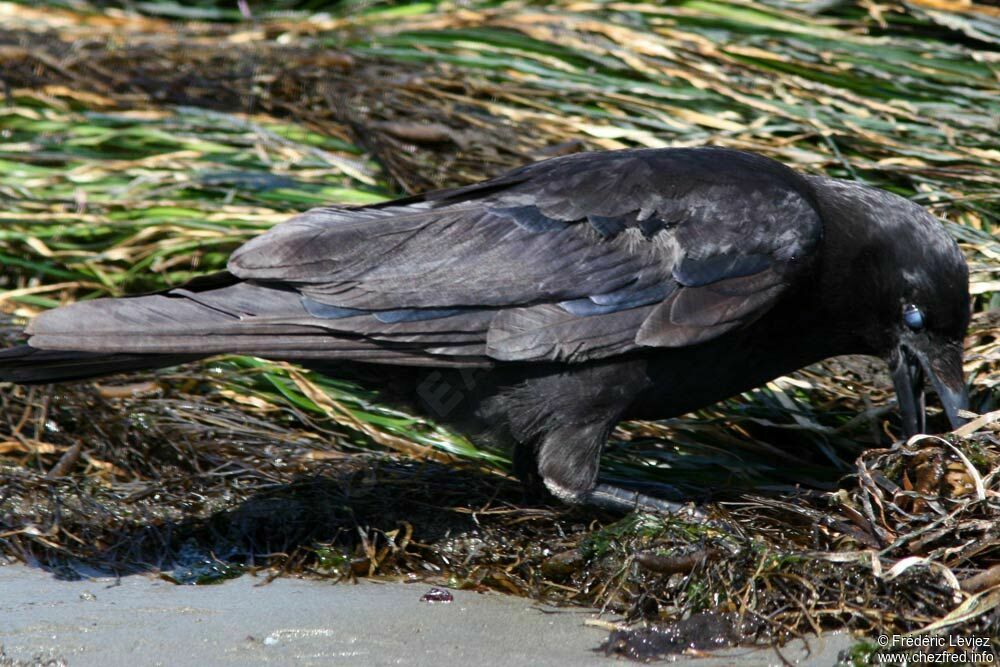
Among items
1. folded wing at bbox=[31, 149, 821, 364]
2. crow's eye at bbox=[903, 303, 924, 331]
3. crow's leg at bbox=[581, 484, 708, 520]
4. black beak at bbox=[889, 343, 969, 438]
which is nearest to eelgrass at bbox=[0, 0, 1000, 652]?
crow's leg at bbox=[581, 484, 708, 520]

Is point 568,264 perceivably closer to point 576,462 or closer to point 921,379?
point 576,462

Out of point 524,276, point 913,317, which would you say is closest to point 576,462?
point 524,276

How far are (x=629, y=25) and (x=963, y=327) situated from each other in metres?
2.91

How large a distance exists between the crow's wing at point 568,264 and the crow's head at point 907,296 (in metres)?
0.19

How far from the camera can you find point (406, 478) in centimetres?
409

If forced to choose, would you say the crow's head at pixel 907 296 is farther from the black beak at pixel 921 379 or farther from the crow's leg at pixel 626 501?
the crow's leg at pixel 626 501

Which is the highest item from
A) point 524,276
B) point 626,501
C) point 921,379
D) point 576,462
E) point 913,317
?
point 524,276

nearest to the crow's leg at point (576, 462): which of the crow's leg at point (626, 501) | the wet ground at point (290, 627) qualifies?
the crow's leg at point (626, 501)

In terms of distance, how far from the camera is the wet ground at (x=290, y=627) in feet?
9.70

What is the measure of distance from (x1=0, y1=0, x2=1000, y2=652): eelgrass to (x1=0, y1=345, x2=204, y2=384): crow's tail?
0.48 meters

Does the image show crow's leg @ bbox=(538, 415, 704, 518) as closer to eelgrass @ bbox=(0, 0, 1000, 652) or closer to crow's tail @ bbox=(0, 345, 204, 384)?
eelgrass @ bbox=(0, 0, 1000, 652)

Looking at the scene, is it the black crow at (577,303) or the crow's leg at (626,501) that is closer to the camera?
the black crow at (577,303)

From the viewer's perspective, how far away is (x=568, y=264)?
12.4 ft

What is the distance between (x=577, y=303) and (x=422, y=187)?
2.02 m
